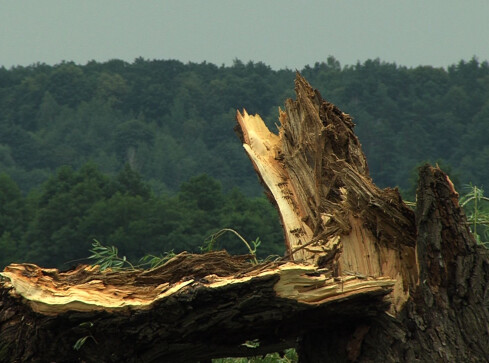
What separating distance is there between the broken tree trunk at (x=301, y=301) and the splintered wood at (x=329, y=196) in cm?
1

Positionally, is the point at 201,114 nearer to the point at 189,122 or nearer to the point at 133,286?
the point at 189,122

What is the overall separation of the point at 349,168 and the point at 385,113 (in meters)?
102

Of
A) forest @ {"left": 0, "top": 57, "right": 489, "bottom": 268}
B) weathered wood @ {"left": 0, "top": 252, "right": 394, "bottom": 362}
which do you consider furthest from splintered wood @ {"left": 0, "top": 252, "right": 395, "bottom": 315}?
forest @ {"left": 0, "top": 57, "right": 489, "bottom": 268}

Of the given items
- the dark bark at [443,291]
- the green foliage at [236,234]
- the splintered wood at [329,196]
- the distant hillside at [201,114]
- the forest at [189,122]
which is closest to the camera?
the dark bark at [443,291]

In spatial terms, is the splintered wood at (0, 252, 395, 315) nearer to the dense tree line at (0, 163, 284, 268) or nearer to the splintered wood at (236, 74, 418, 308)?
the splintered wood at (236, 74, 418, 308)

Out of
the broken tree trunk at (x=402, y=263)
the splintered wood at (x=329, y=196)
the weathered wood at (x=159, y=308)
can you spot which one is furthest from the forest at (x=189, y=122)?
the weathered wood at (x=159, y=308)

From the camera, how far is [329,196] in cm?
682

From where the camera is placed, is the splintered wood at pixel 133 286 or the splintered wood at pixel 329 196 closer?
the splintered wood at pixel 133 286

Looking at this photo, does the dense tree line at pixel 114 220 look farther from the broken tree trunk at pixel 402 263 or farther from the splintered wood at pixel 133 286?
the splintered wood at pixel 133 286

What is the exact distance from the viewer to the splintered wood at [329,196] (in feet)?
18.9

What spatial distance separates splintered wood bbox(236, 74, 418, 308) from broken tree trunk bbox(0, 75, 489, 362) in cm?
1

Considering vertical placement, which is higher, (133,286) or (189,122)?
(189,122)

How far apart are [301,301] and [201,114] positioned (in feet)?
360

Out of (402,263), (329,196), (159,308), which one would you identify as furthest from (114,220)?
(159,308)
